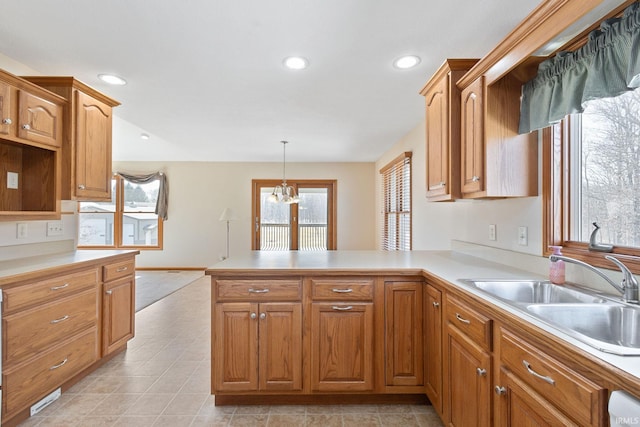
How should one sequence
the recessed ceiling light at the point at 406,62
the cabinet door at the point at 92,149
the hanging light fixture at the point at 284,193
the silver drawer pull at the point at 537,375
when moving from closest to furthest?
the silver drawer pull at the point at 537,375
the recessed ceiling light at the point at 406,62
the cabinet door at the point at 92,149
the hanging light fixture at the point at 284,193

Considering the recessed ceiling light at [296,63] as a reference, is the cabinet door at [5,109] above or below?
below

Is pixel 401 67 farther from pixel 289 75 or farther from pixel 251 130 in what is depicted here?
pixel 251 130

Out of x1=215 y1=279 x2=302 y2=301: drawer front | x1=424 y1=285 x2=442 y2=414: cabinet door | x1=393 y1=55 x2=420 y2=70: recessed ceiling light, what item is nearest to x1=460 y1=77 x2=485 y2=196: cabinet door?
x1=393 y1=55 x2=420 y2=70: recessed ceiling light

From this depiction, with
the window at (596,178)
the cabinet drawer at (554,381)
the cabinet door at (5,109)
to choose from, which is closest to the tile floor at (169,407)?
the cabinet drawer at (554,381)

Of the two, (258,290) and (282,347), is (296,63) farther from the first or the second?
(282,347)

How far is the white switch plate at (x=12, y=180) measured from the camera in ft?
7.75

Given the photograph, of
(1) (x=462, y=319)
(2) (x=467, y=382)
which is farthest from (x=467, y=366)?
(1) (x=462, y=319)

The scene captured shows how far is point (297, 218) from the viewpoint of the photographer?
711 cm

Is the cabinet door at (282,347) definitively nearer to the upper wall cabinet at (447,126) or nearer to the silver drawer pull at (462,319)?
the silver drawer pull at (462,319)

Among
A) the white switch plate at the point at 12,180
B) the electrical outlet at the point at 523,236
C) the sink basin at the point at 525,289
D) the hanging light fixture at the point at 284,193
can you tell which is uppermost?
the hanging light fixture at the point at 284,193

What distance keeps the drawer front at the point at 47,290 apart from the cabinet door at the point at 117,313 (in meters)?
0.22

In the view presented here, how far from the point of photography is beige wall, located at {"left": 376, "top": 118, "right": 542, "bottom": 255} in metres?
1.92

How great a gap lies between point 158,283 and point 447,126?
5.58 metres

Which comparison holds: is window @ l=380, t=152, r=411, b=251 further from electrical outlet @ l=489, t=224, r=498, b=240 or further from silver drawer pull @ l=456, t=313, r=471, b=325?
silver drawer pull @ l=456, t=313, r=471, b=325
